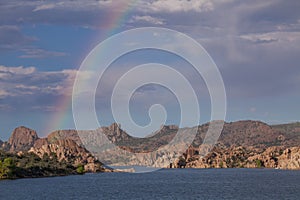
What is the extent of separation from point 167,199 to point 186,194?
579 inches

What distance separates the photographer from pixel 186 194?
5404 inches

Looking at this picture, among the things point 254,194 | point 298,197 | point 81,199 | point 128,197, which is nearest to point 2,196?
point 81,199

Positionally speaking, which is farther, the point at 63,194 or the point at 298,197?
the point at 63,194

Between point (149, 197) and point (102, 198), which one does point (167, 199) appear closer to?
point (149, 197)

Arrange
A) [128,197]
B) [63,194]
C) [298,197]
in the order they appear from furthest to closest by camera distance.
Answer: [63,194]
[128,197]
[298,197]

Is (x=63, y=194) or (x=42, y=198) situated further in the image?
(x=63, y=194)

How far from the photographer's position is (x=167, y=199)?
12356 centimetres

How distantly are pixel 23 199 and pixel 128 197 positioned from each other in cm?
2488

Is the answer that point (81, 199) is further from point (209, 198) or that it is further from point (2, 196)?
point (209, 198)

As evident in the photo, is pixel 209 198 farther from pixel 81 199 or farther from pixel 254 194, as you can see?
pixel 81 199

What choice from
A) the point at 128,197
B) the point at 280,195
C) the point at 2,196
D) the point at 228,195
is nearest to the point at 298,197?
the point at 280,195

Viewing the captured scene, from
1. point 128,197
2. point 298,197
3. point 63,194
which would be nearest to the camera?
point 298,197

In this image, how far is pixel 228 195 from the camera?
131 metres

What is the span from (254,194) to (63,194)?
4913cm
